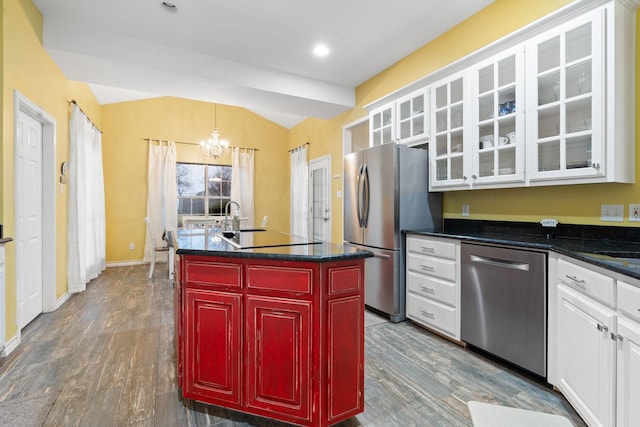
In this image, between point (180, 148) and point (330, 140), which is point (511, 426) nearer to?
point (330, 140)

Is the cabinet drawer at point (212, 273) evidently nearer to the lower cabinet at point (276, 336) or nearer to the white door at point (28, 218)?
the lower cabinet at point (276, 336)

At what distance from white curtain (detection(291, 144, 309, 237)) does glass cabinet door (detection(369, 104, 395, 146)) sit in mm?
2558

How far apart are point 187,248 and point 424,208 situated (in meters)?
2.52

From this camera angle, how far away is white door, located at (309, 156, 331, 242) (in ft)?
18.5

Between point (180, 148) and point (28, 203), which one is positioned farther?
point (180, 148)

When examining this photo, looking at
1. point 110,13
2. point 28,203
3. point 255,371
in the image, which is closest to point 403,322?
point 255,371

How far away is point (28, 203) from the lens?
123 inches

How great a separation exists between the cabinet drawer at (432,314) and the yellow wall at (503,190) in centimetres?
98

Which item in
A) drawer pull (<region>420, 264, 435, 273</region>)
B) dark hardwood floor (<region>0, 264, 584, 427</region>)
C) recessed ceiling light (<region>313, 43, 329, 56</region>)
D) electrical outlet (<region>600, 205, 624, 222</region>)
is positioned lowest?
dark hardwood floor (<region>0, 264, 584, 427</region>)

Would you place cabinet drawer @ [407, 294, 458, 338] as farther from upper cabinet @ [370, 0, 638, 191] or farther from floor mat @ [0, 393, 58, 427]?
floor mat @ [0, 393, 58, 427]

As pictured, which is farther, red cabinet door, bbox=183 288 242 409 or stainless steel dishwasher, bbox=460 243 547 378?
stainless steel dishwasher, bbox=460 243 547 378

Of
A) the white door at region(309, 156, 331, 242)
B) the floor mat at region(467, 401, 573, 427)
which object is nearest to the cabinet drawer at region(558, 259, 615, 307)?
the floor mat at region(467, 401, 573, 427)

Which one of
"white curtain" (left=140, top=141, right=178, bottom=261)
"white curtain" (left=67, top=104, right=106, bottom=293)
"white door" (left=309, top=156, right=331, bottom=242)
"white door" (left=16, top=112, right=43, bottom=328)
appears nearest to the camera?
"white door" (left=16, top=112, right=43, bottom=328)

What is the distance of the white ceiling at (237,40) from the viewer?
9.84 ft
